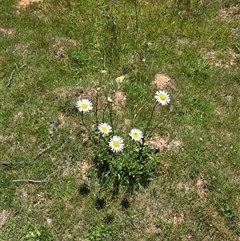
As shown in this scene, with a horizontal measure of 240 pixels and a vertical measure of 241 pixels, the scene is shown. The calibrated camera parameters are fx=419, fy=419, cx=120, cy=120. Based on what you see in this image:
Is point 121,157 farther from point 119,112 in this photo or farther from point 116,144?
point 119,112

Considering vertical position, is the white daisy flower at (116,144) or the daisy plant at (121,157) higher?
the white daisy flower at (116,144)

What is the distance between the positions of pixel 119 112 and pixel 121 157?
939 mm

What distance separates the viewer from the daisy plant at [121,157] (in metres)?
4.34

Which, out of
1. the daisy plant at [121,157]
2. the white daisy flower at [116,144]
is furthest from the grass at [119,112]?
the white daisy flower at [116,144]

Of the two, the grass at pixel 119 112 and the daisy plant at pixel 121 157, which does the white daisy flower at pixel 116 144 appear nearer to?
the daisy plant at pixel 121 157

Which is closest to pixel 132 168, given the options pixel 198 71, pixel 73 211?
pixel 73 211

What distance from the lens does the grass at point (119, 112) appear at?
170 inches

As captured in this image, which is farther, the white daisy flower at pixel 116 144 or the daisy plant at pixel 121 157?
the daisy plant at pixel 121 157

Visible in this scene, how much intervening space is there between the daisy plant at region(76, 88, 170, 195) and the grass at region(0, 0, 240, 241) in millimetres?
102

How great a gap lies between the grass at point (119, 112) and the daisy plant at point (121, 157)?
0.10 meters

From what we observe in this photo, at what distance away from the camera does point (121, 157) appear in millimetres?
4426

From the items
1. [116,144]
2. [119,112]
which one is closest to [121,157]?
[116,144]

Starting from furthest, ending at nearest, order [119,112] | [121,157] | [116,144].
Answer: [119,112] < [121,157] < [116,144]

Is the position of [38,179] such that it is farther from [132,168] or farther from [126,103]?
[126,103]
